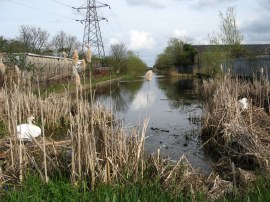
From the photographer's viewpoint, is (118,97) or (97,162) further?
(118,97)

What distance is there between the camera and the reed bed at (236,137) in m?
6.75

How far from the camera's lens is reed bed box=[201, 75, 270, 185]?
675 cm

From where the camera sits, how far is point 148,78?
15.2ft

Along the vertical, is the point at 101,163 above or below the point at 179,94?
above

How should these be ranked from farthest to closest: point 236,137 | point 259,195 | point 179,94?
point 179,94 < point 236,137 < point 259,195

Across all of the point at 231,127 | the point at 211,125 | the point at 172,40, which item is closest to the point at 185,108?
the point at 211,125

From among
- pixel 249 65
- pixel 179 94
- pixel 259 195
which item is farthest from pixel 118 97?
pixel 259 195

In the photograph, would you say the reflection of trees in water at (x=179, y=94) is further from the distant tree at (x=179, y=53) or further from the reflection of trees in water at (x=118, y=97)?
the distant tree at (x=179, y=53)

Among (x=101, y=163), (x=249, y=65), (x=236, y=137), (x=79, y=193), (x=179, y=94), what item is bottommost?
(x=179, y=94)

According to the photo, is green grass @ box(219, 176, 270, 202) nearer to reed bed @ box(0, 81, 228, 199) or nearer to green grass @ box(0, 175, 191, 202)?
reed bed @ box(0, 81, 228, 199)

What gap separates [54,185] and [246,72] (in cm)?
2214

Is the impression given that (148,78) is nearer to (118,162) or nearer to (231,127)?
(118,162)

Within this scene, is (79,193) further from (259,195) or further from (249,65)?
(249,65)

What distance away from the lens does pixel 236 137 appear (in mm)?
8273
